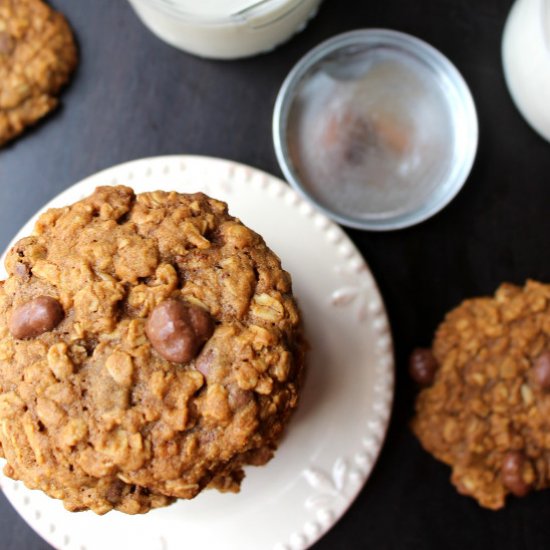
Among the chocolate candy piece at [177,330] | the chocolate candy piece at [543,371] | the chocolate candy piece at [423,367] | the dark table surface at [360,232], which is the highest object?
the chocolate candy piece at [177,330]

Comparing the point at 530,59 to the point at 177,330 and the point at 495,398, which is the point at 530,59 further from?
the point at 177,330

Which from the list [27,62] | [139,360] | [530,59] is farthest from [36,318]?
[530,59]

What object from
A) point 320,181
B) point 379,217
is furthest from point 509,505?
point 320,181

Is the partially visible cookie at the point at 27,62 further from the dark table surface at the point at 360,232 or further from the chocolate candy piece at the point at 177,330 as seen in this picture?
the chocolate candy piece at the point at 177,330

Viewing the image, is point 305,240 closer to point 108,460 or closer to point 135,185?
point 135,185

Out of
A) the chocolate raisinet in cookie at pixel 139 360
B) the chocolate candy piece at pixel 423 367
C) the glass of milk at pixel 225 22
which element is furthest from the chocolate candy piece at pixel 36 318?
the chocolate candy piece at pixel 423 367
